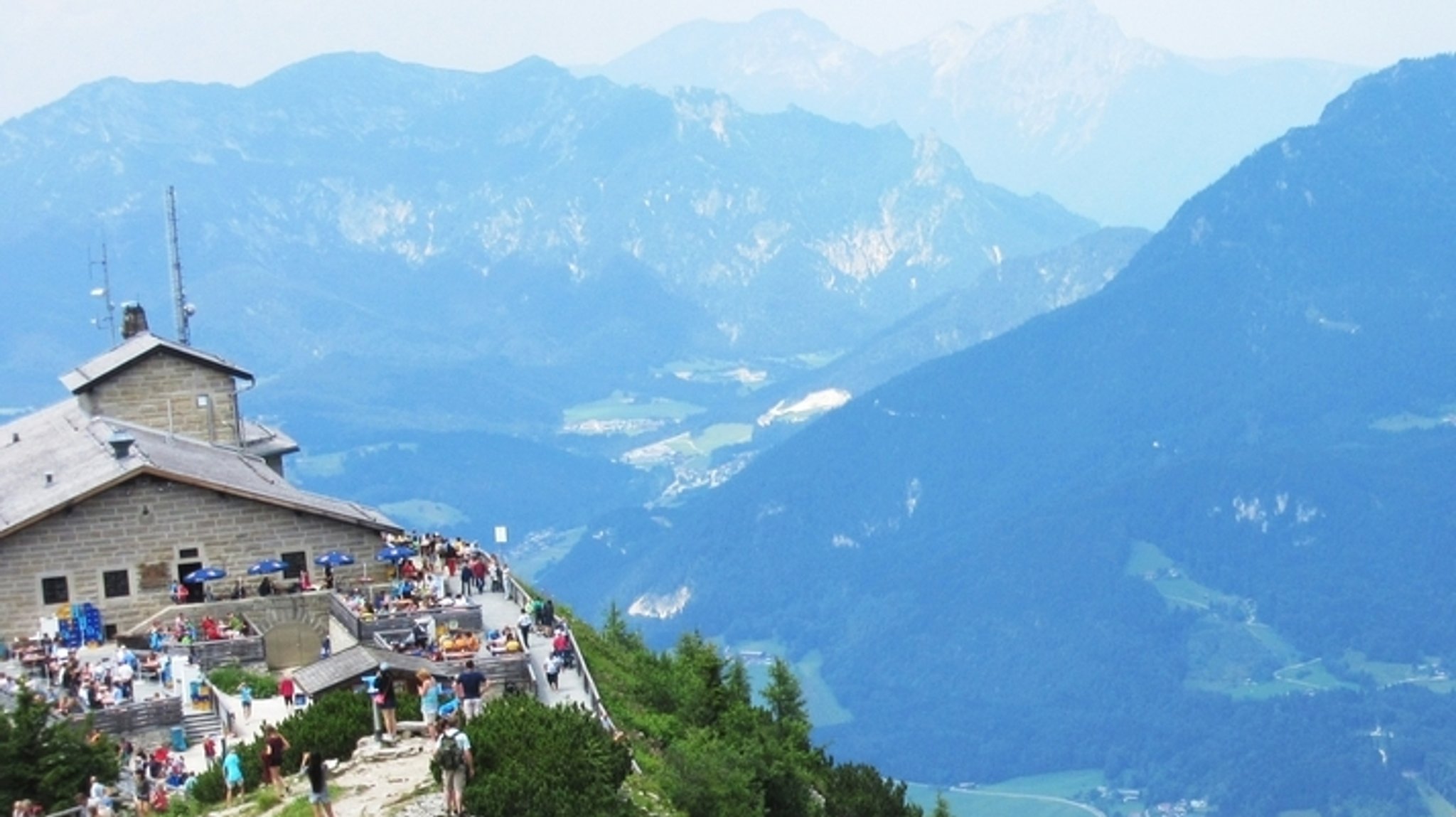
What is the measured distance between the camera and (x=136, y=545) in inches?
2594

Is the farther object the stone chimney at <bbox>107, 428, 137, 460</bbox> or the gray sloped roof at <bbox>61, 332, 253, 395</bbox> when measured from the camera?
the gray sloped roof at <bbox>61, 332, 253, 395</bbox>

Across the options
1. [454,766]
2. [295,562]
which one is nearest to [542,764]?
[454,766]

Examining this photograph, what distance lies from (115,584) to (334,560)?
5738 mm

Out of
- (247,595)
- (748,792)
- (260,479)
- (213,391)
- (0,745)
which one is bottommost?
(748,792)

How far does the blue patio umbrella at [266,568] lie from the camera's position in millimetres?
66312

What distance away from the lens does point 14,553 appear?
64.8 meters

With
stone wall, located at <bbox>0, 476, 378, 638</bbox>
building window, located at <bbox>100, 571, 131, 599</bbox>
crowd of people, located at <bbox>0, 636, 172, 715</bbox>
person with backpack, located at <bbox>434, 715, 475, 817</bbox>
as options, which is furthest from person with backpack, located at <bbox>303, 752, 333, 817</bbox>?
building window, located at <bbox>100, 571, 131, 599</bbox>

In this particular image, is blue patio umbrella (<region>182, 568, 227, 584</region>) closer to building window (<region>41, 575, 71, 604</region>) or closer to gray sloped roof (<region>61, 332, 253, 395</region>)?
building window (<region>41, 575, 71, 604</region>)

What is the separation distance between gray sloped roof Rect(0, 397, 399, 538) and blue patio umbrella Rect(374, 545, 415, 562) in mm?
1674

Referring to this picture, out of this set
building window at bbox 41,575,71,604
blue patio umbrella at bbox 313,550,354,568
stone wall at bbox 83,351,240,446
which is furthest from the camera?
stone wall at bbox 83,351,240,446

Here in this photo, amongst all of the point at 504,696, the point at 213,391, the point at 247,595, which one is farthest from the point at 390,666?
the point at 213,391

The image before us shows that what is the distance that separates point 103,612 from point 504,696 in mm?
21939

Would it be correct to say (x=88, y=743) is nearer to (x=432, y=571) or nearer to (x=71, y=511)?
(x=71, y=511)

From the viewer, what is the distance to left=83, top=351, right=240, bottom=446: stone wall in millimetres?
80062
